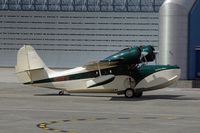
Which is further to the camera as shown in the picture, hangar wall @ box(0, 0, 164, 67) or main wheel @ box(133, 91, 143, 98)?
hangar wall @ box(0, 0, 164, 67)

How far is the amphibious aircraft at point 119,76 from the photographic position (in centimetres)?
2602

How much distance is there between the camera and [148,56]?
85.3ft

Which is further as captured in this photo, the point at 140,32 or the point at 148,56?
the point at 140,32

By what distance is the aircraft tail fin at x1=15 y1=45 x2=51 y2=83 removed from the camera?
88.0 feet

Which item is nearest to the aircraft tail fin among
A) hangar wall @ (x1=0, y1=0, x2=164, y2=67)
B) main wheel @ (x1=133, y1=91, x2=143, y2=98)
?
main wheel @ (x1=133, y1=91, x2=143, y2=98)

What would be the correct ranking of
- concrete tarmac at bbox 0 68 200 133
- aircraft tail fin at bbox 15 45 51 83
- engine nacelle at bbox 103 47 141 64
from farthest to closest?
aircraft tail fin at bbox 15 45 51 83 < engine nacelle at bbox 103 47 141 64 < concrete tarmac at bbox 0 68 200 133

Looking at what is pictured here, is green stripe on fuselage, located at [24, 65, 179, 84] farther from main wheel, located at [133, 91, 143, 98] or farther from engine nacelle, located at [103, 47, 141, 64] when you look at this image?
main wheel, located at [133, 91, 143, 98]

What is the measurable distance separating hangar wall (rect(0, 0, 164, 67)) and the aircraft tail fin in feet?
71.6

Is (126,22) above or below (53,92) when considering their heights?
above

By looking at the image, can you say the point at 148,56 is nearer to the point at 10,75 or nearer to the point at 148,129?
the point at 148,129

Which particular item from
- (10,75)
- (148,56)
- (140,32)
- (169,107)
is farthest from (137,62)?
(140,32)

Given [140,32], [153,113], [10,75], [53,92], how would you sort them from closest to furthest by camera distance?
[153,113] → [53,92] → [10,75] → [140,32]

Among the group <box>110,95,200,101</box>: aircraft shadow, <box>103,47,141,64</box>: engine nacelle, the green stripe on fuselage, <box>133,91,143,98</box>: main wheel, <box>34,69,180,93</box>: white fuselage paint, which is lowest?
<box>110,95,200,101</box>: aircraft shadow

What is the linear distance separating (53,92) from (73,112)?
9670 mm
